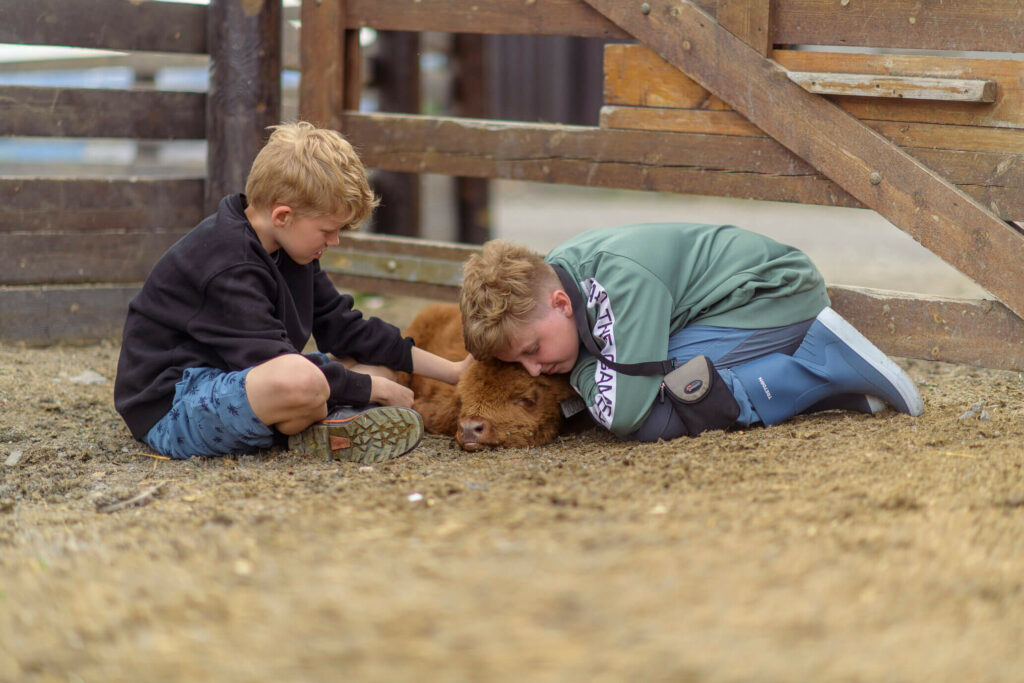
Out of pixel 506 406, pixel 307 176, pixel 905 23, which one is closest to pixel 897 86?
pixel 905 23

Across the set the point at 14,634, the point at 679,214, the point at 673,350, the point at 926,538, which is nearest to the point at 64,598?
the point at 14,634

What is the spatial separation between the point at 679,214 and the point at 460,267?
7.82 metres

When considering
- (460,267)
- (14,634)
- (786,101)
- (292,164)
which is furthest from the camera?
(460,267)

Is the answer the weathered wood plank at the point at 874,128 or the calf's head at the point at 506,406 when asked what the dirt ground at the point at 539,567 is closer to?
the calf's head at the point at 506,406

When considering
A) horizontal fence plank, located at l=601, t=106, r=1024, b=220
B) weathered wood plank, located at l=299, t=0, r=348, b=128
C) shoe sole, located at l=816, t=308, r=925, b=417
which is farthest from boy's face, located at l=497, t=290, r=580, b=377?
weathered wood plank, located at l=299, t=0, r=348, b=128

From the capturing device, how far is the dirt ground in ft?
5.57

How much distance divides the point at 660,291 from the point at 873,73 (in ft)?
4.17

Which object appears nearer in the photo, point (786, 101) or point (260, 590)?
point (260, 590)

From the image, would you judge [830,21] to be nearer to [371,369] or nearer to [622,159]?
[622,159]

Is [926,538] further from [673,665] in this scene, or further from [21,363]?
[21,363]

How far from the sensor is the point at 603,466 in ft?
10.2

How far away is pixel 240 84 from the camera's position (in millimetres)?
5145

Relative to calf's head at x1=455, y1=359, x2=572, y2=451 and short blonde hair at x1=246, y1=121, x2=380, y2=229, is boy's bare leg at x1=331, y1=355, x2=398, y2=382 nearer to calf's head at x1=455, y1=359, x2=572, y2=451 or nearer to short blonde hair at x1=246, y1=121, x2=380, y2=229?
calf's head at x1=455, y1=359, x2=572, y2=451

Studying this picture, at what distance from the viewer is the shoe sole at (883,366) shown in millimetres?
3588
